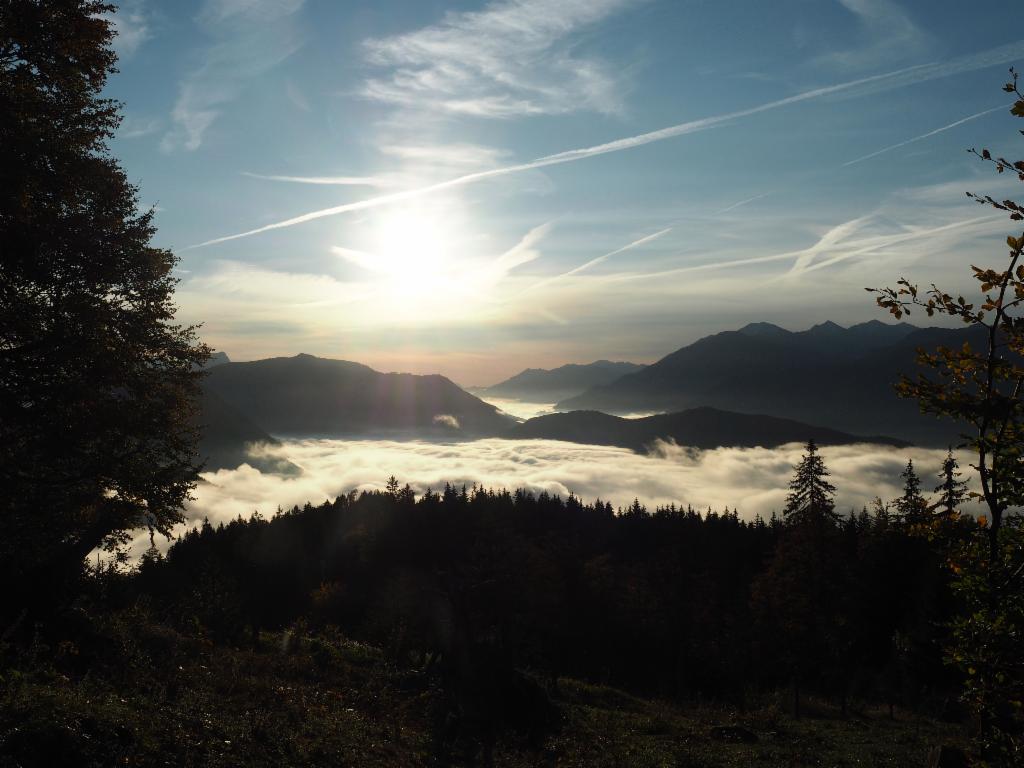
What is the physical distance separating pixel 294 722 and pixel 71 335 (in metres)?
10.3

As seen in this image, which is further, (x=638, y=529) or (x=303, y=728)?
(x=638, y=529)

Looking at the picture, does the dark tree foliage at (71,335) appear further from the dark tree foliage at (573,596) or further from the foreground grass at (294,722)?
the dark tree foliage at (573,596)

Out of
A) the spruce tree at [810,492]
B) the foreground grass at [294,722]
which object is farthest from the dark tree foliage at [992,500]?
the spruce tree at [810,492]

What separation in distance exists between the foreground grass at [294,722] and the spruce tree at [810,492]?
14.9 meters

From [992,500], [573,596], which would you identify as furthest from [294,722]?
[573,596]

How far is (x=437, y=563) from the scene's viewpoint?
79.4 m

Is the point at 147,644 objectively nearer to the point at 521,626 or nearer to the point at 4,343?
the point at 4,343

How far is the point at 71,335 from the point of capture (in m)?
12.7

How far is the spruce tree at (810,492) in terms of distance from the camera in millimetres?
44219

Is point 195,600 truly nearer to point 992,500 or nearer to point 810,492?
point 992,500

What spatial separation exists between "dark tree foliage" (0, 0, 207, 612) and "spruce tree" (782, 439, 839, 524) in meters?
41.3

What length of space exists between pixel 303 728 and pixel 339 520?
322 feet

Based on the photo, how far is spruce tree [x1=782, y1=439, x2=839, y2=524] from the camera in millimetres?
44219

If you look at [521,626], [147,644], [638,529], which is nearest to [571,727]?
[147,644]
